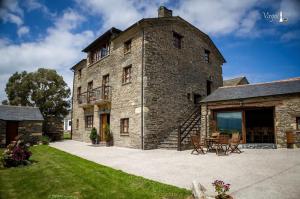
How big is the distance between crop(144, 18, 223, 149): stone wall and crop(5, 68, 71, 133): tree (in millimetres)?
19114

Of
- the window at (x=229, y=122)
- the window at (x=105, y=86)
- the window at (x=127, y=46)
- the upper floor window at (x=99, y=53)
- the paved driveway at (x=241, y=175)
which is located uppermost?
the upper floor window at (x=99, y=53)

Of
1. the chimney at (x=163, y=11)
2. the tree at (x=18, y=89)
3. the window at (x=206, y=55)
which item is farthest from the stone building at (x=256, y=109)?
the tree at (x=18, y=89)

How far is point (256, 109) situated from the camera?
13.6m

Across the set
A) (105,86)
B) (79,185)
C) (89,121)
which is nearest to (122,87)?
(105,86)

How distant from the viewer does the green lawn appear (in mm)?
4738

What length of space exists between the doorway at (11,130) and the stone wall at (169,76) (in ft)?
34.6

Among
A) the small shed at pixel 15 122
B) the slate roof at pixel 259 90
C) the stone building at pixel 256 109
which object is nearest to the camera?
the stone building at pixel 256 109

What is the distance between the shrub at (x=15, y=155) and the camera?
8045 millimetres

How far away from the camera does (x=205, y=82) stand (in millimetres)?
18812

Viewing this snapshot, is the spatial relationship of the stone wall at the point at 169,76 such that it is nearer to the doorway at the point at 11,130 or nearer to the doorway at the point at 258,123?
the doorway at the point at 258,123

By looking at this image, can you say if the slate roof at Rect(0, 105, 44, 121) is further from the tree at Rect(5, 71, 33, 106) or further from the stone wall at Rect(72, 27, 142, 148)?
the tree at Rect(5, 71, 33, 106)

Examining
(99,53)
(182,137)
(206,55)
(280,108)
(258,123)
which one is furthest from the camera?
(206,55)

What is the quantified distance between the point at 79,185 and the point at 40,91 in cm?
2648

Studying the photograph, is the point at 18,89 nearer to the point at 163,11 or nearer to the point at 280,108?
the point at 163,11
